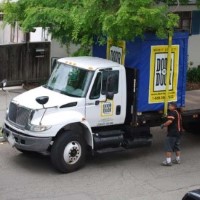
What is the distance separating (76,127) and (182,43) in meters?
3.12

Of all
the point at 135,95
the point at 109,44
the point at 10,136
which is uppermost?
the point at 109,44

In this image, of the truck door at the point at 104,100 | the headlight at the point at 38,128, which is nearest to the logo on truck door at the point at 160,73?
the truck door at the point at 104,100

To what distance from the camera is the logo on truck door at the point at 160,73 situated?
40.9 feet

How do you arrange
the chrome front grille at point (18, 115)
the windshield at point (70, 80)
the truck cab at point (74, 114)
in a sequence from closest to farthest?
the truck cab at point (74, 114) < the chrome front grille at point (18, 115) < the windshield at point (70, 80)

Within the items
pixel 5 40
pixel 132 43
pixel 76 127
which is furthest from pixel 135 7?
pixel 5 40

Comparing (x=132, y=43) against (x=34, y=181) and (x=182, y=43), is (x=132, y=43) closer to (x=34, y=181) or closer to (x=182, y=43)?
(x=182, y=43)

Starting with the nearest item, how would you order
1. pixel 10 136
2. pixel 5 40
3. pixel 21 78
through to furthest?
pixel 10 136 → pixel 21 78 → pixel 5 40

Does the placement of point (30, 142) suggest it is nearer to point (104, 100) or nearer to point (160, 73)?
point (104, 100)

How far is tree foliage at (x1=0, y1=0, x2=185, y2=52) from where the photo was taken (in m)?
11.7

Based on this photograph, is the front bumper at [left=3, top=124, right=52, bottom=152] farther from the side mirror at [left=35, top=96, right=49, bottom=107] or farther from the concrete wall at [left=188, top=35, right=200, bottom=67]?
the concrete wall at [left=188, top=35, right=200, bottom=67]

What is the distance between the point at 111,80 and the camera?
12.1 meters

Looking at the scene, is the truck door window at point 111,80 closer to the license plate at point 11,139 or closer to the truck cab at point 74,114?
the truck cab at point 74,114

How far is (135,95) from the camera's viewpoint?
12.4 meters

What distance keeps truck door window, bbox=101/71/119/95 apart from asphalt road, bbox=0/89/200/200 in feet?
5.44
